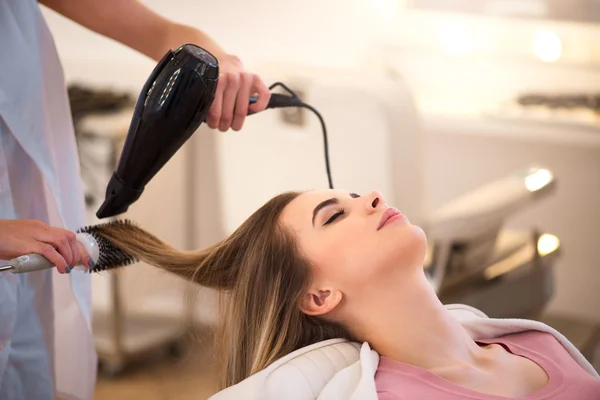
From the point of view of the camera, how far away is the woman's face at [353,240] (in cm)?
121

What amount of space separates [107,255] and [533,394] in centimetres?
57

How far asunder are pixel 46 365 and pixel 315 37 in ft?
7.43

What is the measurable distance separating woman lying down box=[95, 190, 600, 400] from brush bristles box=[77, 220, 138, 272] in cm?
1

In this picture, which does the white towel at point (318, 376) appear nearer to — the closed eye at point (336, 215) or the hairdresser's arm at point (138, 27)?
the closed eye at point (336, 215)

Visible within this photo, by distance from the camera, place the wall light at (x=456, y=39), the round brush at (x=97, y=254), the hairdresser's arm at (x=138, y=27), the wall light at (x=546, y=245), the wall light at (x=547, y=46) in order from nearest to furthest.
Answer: the round brush at (x=97, y=254) < the hairdresser's arm at (x=138, y=27) < the wall light at (x=546, y=245) < the wall light at (x=547, y=46) < the wall light at (x=456, y=39)

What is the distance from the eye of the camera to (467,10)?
130 inches

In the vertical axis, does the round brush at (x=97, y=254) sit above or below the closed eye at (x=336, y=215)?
below

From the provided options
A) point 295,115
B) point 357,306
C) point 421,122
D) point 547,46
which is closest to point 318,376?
point 357,306

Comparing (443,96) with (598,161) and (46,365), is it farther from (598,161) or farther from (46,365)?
(46,365)

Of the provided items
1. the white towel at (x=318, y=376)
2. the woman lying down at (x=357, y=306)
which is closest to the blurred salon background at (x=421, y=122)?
the woman lying down at (x=357, y=306)

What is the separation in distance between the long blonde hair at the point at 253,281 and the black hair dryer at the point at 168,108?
123mm

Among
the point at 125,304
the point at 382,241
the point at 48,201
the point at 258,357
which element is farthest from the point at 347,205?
the point at 125,304

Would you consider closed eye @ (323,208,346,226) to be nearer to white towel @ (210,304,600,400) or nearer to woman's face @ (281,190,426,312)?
woman's face @ (281,190,426,312)

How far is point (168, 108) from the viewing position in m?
1.20
